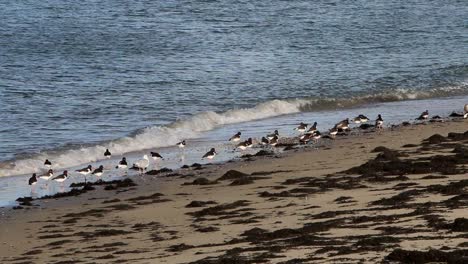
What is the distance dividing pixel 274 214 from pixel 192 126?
13.4 metres

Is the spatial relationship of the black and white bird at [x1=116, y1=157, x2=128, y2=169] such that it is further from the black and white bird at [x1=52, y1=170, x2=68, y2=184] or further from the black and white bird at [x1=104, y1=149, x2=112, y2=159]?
the black and white bird at [x1=104, y1=149, x2=112, y2=159]

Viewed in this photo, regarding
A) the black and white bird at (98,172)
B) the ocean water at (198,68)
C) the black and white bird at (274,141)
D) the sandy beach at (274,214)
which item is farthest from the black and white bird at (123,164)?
the black and white bird at (274,141)

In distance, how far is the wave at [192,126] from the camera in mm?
24641

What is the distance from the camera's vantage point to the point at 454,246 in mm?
12922

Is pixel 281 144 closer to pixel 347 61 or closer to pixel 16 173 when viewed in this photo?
pixel 16 173

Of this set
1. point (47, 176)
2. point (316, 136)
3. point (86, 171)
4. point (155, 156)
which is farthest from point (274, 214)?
point (316, 136)

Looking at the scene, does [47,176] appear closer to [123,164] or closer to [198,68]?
[123,164]

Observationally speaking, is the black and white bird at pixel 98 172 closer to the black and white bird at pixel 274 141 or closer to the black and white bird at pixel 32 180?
the black and white bird at pixel 32 180

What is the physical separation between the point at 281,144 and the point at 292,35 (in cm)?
2758

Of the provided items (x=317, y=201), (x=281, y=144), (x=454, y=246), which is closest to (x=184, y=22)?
(x=281, y=144)

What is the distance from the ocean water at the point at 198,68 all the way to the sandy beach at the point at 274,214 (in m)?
4.53

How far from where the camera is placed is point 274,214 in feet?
54.9

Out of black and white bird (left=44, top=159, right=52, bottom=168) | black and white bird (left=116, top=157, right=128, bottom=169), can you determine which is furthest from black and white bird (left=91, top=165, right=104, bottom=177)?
black and white bird (left=44, top=159, right=52, bottom=168)

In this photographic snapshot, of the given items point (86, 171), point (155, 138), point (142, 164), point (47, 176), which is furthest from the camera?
point (155, 138)
